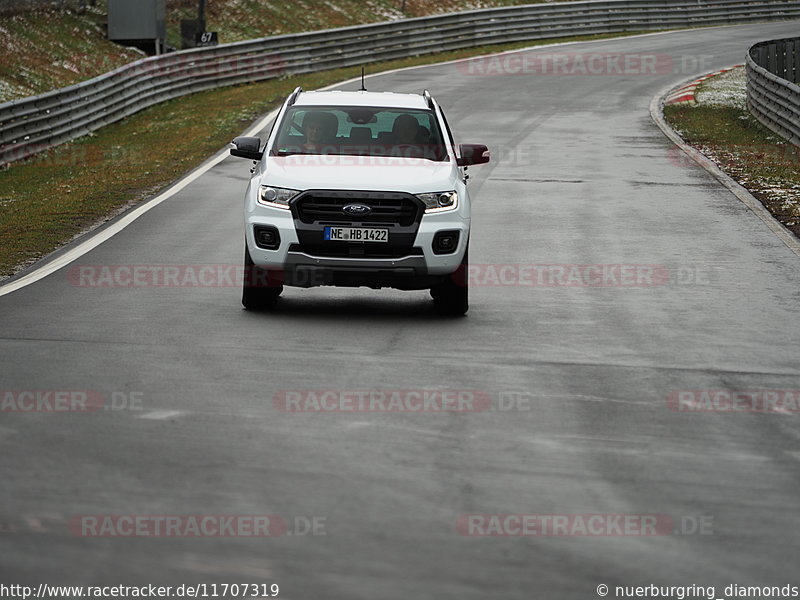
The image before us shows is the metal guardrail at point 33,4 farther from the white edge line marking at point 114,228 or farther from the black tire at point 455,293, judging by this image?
the black tire at point 455,293

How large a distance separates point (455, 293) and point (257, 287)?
1.65 meters

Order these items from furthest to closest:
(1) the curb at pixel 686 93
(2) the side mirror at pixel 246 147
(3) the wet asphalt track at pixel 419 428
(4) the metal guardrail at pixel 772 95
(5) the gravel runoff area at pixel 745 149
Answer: (1) the curb at pixel 686 93
(4) the metal guardrail at pixel 772 95
(5) the gravel runoff area at pixel 745 149
(2) the side mirror at pixel 246 147
(3) the wet asphalt track at pixel 419 428

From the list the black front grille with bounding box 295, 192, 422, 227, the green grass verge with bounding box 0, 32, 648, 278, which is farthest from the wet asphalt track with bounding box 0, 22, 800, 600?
the green grass verge with bounding box 0, 32, 648, 278

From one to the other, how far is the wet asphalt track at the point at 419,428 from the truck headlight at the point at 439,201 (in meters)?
0.92

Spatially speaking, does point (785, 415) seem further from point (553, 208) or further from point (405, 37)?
point (405, 37)

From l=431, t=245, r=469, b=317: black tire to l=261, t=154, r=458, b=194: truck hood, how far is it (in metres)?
0.68

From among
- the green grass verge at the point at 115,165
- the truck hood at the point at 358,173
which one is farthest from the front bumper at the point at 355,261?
the green grass verge at the point at 115,165

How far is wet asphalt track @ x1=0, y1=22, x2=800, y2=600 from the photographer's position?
6.05 meters

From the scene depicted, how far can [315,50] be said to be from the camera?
4081cm

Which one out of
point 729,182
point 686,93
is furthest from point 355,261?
point 686,93

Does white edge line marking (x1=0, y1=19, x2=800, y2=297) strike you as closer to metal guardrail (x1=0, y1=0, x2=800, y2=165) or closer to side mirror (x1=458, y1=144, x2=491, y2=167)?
metal guardrail (x1=0, y1=0, x2=800, y2=165)

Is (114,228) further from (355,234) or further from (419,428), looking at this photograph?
(419,428)

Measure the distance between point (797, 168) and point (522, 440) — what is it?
17173 mm

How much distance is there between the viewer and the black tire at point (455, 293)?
12.6 meters
